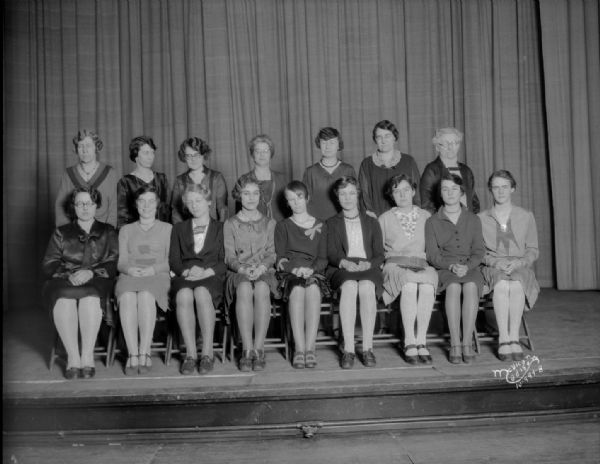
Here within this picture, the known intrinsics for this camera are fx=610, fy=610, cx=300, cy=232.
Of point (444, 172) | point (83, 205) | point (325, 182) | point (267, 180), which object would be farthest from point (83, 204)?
point (444, 172)

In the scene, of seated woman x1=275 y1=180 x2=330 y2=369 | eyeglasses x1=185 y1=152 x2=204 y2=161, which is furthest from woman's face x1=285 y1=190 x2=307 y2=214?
eyeglasses x1=185 y1=152 x2=204 y2=161

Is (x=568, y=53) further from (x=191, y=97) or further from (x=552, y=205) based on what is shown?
(x=191, y=97)

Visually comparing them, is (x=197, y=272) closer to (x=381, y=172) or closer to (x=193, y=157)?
(x=193, y=157)

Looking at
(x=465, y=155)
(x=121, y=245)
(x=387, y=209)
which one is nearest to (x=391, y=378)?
(x=387, y=209)

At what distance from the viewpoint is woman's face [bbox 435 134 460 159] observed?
12.9 feet

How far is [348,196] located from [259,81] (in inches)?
96.0

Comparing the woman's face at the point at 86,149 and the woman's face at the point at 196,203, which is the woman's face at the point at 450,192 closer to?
the woman's face at the point at 196,203

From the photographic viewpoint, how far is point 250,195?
3.58 m

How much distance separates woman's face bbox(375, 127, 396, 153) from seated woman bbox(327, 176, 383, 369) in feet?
1.50

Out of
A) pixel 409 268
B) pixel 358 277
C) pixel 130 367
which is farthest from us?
pixel 409 268

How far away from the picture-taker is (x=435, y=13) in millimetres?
5777

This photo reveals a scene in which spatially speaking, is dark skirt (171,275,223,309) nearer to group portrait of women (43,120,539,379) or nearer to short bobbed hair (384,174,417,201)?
group portrait of women (43,120,539,379)
